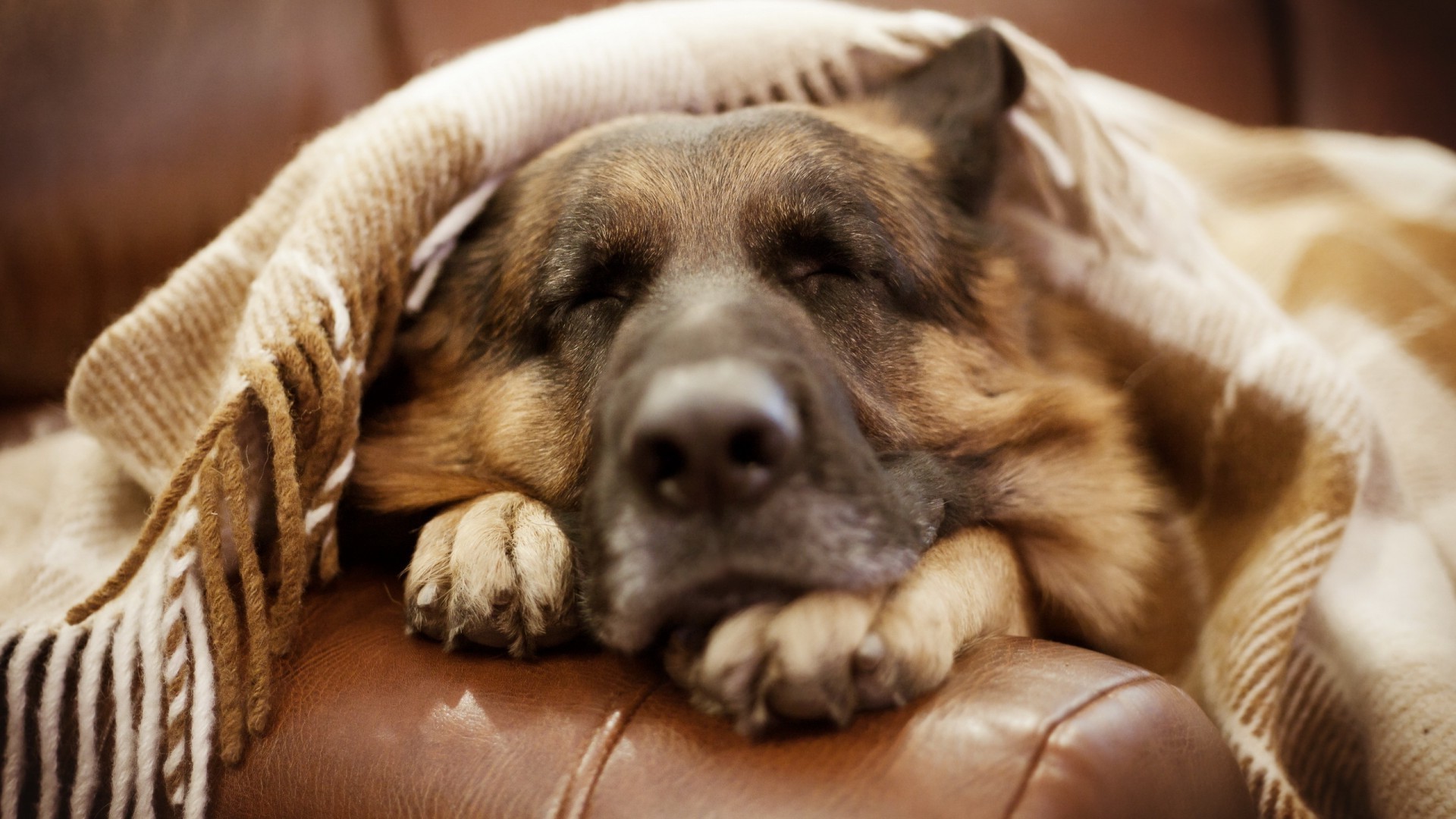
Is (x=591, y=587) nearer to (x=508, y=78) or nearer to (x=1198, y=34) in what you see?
(x=508, y=78)

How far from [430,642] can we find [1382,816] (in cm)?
130

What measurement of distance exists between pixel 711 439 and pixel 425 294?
0.90 m

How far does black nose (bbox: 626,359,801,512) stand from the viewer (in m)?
0.89

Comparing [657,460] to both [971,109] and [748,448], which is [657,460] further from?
[971,109]

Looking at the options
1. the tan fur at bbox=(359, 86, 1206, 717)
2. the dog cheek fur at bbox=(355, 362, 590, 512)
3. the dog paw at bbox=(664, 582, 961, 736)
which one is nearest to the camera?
the dog paw at bbox=(664, 582, 961, 736)

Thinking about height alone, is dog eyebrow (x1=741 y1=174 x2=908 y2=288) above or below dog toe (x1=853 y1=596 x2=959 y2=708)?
above

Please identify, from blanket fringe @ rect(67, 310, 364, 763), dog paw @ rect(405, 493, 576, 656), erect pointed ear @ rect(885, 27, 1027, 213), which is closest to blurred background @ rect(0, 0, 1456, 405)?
blanket fringe @ rect(67, 310, 364, 763)

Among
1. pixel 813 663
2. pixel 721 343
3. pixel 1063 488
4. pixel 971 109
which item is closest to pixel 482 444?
pixel 721 343

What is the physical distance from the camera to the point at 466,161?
57.4 inches

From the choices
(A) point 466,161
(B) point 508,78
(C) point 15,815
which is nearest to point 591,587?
(C) point 15,815

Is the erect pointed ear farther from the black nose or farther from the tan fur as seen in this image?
the black nose

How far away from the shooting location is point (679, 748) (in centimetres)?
83

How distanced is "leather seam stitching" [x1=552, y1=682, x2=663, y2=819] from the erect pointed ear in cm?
112

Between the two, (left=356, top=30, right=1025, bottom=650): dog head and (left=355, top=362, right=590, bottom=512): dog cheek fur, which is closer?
(left=356, top=30, right=1025, bottom=650): dog head
